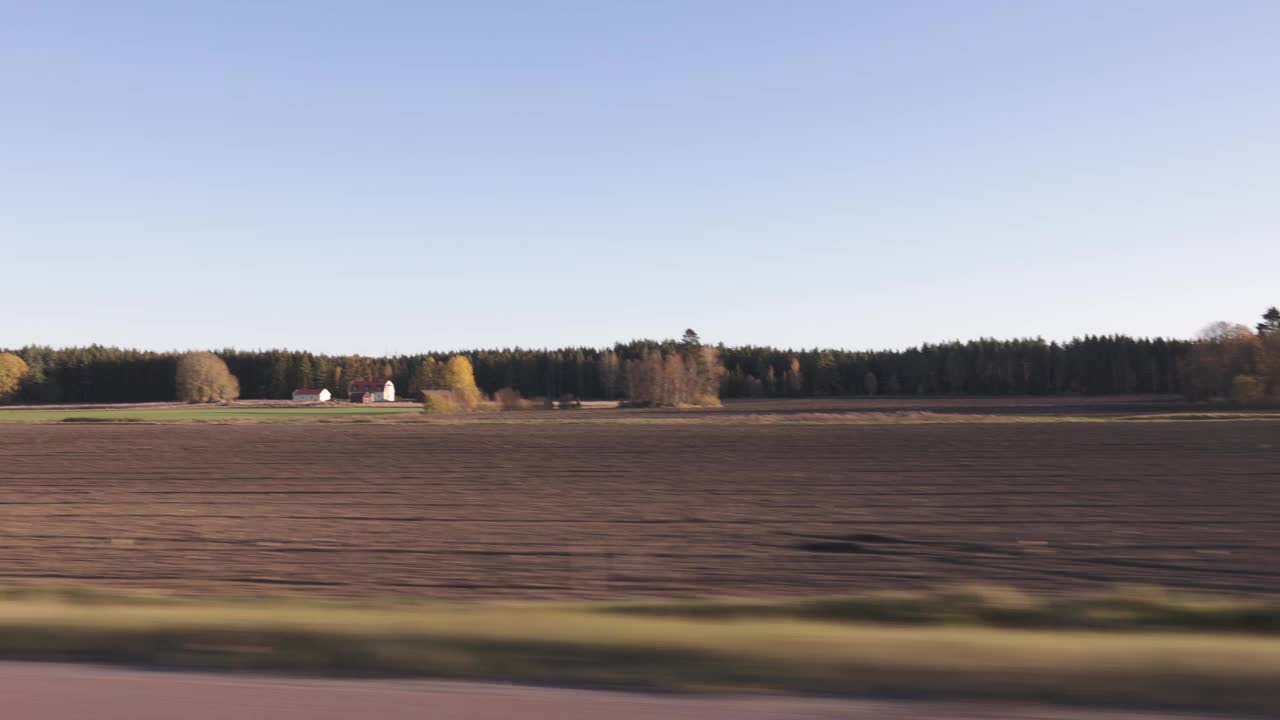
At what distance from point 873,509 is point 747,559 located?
5.44 meters

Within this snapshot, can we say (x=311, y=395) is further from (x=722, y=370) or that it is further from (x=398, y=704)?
(x=398, y=704)

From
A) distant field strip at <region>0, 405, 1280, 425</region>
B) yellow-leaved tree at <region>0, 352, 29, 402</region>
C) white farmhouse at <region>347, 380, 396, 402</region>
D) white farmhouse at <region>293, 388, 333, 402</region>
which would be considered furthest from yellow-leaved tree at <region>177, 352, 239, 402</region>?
A: distant field strip at <region>0, 405, 1280, 425</region>

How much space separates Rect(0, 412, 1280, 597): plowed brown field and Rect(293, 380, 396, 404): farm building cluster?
279 ft

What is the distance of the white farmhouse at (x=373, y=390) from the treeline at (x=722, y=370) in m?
7.77

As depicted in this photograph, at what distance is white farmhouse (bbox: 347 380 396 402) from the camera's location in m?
117

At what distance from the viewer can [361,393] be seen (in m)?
117

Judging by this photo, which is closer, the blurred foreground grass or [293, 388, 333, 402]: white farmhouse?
the blurred foreground grass

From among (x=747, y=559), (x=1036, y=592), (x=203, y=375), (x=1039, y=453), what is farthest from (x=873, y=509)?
(x=203, y=375)

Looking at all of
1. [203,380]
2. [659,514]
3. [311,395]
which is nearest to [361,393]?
[311,395]

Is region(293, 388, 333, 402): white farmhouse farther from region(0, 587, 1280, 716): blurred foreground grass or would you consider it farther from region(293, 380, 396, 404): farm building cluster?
region(0, 587, 1280, 716): blurred foreground grass

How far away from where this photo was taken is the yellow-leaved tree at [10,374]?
359 feet

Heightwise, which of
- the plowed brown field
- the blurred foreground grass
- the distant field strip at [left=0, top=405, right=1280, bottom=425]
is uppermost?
the distant field strip at [left=0, top=405, right=1280, bottom=425]

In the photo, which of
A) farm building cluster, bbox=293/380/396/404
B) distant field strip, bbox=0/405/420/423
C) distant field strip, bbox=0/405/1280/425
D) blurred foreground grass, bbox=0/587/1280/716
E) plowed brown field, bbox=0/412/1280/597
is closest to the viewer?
blurred foreground grass, bbox=0/587/1280/716

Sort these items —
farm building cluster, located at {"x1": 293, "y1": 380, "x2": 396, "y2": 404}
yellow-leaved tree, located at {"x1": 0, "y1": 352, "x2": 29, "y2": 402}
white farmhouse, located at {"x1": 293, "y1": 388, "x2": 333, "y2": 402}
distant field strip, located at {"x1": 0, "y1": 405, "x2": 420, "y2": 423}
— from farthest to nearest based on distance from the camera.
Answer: farm building cluster, located at {"x1": 293, "y1": 380, "x2": 396, "y2": 404}, white farmhouse, located at {"x1": 293, "y1": 388, "x2": 333, "y2": 402}, yellow-leaved tree, located at {"x1": 0, "y1": 352, "x2": 29, "y2": 402}, distant field strip, located at {"x1": 0, "y1": 405, "x2": 420, "y2": 423}
